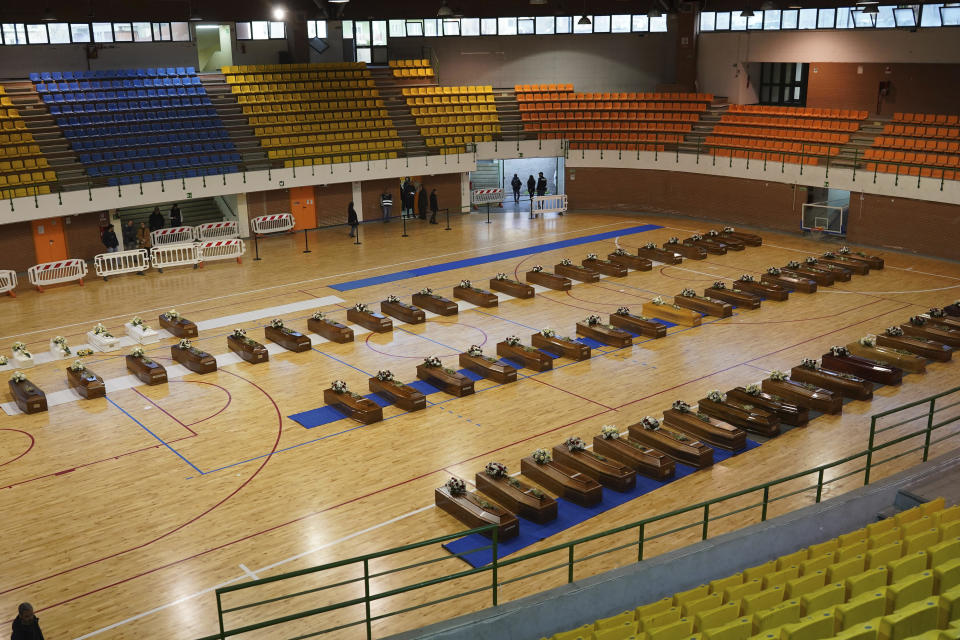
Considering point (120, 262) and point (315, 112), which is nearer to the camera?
point (120, 262)

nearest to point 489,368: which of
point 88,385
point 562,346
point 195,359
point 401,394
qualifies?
point 562,346

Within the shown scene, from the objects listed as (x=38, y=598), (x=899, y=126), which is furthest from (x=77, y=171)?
(x=899, y=126)

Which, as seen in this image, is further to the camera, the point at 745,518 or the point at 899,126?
the point at 899,126

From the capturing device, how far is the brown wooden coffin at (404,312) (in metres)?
20.4

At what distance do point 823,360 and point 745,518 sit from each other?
6406 mm

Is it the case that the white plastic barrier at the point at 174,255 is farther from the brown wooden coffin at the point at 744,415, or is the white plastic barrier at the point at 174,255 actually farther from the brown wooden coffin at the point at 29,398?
the brown wooden coffin at the point at 744,415

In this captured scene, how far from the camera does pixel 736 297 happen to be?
21.1 metres

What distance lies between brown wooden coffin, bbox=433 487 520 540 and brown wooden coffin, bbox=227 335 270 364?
726cm

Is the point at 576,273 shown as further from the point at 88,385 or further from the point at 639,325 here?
the point at 88,385

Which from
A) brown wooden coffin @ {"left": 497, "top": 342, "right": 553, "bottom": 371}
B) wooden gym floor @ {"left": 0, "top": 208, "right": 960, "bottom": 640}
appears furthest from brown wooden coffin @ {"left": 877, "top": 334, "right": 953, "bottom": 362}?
brown wooden coffin @ {"left": 497, "top": 342, "right": 553, "bottom": 371}

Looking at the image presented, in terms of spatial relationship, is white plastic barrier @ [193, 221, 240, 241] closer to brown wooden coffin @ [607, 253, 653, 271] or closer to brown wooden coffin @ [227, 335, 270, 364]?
brown wooden coffin @ [227, 335, 270, 364]

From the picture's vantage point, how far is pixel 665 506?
1221 centimetres

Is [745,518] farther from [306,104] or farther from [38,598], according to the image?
[306,104]

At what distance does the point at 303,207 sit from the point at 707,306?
52.8 feet
